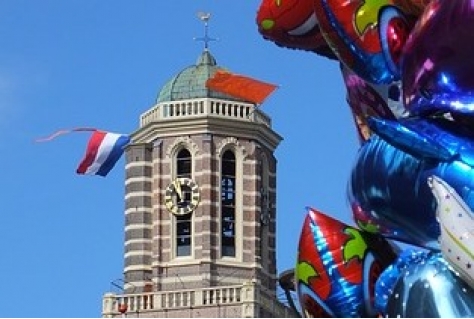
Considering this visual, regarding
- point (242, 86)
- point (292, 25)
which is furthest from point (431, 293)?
point (242, 86)

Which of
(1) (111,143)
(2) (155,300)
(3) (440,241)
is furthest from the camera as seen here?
(2) (155,300)

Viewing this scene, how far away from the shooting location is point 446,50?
2450cm

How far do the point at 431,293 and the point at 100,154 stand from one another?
28687 mm

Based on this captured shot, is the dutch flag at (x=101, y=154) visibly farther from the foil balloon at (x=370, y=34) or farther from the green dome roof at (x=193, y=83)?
the foil balloon at (x=370, y=34)

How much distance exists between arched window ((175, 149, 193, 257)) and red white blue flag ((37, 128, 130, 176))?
9.02ft

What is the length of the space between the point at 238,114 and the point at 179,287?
3965 millimetres

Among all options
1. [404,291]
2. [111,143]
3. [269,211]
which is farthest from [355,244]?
[269,211]

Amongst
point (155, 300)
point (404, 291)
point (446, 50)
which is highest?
point (155, 300)

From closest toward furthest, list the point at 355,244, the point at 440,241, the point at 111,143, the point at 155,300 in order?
the point at 440,241, the point at 355,244, the point at 111,143, the point at 155,300

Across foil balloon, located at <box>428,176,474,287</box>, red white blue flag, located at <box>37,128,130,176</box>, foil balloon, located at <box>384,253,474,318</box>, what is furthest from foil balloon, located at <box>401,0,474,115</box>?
red white blue flag, located at <box>37,128,130,176</box>

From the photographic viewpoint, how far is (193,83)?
5666 centimetres

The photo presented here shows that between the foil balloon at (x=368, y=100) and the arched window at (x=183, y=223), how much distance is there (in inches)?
1119

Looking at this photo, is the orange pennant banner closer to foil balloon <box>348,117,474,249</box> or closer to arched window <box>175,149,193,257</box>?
foil balloon <box>348,117,474,249</box>

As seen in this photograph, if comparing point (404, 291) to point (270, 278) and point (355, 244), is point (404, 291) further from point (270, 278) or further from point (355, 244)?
point (270, 278)
